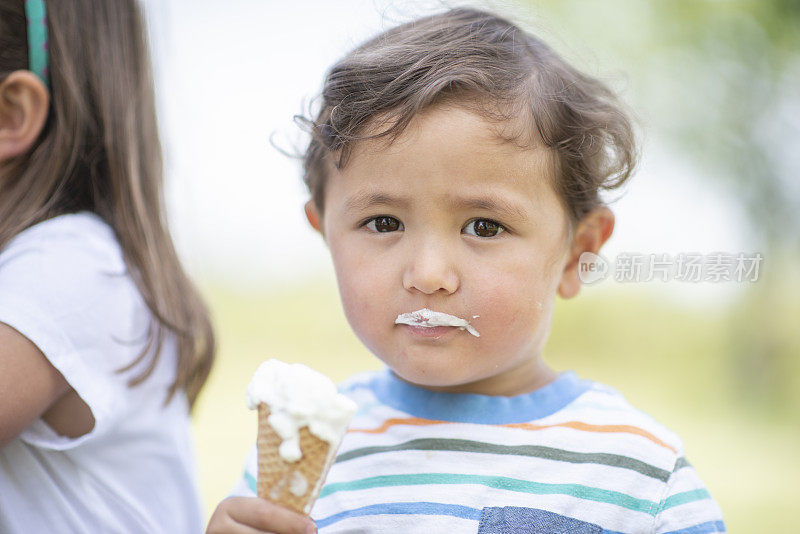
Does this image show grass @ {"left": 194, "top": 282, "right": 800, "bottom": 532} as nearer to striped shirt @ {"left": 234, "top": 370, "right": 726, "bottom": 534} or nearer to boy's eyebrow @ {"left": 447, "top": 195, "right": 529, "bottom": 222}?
striped shirt @ {"left": 234, "top": 370, "right": 726, "bottom": 534}

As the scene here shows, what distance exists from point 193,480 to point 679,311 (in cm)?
540

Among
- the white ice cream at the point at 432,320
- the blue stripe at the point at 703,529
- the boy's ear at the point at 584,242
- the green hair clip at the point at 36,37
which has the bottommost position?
the blue stripe at the point at 703,529

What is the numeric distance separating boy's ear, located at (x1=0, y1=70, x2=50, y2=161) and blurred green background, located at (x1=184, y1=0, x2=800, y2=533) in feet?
11.6

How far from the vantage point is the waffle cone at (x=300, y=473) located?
1.18 metres

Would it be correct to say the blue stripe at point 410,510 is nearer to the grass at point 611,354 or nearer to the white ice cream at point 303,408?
the white ice cream at point 303,408

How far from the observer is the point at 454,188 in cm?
130

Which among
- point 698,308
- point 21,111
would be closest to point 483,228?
point 21,111

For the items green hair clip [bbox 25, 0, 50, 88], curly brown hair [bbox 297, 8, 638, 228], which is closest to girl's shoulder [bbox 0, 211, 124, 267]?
green hair clip [bbox 25, 0, 50, 88]

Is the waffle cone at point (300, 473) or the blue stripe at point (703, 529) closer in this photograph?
the waffle cone at point (300, 473)

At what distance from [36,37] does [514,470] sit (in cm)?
152

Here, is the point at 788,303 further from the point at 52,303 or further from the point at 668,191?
the point at 52,303

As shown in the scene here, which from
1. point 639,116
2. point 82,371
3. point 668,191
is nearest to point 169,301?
point 82,371

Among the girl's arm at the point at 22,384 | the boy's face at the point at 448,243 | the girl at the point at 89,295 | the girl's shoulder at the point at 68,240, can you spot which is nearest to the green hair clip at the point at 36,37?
the girl at the point at 89,295

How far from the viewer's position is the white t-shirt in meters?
1.56
